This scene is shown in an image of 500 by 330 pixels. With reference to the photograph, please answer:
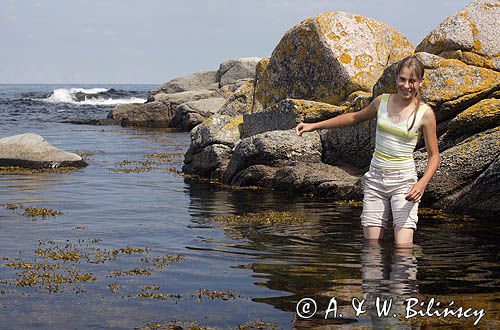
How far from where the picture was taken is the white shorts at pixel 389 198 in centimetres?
902

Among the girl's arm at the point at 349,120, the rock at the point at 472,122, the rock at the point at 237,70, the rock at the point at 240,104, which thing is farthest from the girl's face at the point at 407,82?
the rock at the point at 237,70

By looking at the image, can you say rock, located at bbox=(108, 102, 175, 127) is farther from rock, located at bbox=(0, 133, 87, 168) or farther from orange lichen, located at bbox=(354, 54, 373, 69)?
orange lichen, located at bbox=(354, 54, 373, 69)

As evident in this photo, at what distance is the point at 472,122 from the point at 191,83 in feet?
156

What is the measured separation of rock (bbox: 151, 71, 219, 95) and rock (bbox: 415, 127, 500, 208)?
152ft

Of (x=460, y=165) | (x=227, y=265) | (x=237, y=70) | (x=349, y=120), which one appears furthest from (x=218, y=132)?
(x=237, y=70)

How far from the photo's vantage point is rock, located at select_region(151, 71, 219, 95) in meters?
61.2

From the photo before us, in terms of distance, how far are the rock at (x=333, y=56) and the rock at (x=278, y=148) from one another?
243 centimetres

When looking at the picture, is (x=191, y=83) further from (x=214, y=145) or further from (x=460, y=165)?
(x=460, y=165)

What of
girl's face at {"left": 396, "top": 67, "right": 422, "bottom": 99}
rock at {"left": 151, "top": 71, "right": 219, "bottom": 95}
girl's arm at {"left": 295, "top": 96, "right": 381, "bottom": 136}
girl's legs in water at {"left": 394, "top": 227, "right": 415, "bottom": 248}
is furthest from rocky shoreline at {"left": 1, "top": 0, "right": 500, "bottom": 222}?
rock at {"left": 151, "top": 71, "right": 219, "bottom": 95}

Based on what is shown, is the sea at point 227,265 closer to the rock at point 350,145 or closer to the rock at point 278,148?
the rock at point 278,148

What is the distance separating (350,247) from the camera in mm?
11164

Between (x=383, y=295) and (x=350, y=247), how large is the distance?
324 cm

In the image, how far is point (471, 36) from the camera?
1752 centimetres

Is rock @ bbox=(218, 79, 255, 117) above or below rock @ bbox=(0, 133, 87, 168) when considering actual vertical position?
above
